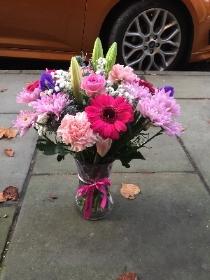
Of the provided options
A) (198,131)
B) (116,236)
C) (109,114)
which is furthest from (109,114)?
(198,131)

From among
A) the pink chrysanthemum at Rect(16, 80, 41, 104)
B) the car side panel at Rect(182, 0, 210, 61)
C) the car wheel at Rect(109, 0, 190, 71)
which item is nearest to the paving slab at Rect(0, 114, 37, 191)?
the pink chrysanthemum at Rect(16, 80, 41, 104)

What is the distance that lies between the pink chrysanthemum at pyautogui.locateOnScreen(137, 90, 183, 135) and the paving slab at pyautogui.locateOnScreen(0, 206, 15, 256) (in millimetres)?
1031

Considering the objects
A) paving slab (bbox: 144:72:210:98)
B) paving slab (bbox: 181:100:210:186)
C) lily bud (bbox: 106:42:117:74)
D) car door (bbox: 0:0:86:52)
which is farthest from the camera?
paving slab (bbox: 144:72:210:98)

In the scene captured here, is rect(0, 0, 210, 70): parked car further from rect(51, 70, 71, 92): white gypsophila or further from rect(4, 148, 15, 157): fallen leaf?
rect(51, 70, 71, 92): white gypsophila

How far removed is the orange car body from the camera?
4609 mm

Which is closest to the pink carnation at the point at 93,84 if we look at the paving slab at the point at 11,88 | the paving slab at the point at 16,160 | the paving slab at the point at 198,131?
the paving slab at the point at 16,160

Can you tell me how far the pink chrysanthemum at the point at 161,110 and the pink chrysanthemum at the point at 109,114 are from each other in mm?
103

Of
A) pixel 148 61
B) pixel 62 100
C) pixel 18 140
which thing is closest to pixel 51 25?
pixel 148 61

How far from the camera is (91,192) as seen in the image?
2613 mm

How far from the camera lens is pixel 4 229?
271 centimetres

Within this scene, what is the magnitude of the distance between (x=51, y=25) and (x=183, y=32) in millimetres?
1395

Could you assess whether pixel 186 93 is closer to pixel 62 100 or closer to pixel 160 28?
pixel 160 28

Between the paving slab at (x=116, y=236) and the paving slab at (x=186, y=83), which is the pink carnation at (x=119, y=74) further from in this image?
the paving slab at (x=186, y=83)

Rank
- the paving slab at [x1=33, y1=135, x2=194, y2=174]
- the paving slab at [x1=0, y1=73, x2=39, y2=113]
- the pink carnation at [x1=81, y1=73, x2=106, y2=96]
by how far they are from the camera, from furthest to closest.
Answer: the paving slab at [x1=0, y1=73, x2=39, y2=113] < the paving slab at [x1=33, y1=135, x2=194, y2=174] < the pink carnation at [x1=81, y1=73, x2=106, y2=96]
